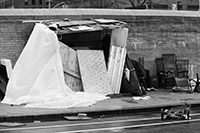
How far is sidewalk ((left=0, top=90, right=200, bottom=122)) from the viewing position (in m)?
10.7

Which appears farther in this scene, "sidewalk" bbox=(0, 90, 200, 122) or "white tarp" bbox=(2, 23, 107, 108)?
"white tarp" bbox=(2, 23, 107, 108)

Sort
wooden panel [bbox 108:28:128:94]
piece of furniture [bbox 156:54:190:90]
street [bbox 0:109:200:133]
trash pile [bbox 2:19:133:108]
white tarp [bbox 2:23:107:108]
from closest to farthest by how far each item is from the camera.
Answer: street [bbox 0:109:200:133]
white tarp [bbox 2:23:107:108]
trash pile [bbox 2:19:133:108]
wooden panel [bbox 108:28:128:94]
piece of furniture [bbox 156:54:190:90]

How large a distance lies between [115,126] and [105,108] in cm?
211

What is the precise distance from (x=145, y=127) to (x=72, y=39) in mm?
6802

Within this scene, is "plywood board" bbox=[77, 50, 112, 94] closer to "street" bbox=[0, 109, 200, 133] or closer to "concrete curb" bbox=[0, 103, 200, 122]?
"concrete curb" bbox=[0, 103, 200, 122]

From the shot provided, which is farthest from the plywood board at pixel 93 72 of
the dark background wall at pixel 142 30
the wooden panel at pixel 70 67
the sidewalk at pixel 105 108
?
the dark background wall at pixel 142 30

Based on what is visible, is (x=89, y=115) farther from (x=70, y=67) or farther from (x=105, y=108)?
(x=70, y=67)

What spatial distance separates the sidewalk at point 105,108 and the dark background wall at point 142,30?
9.71ft

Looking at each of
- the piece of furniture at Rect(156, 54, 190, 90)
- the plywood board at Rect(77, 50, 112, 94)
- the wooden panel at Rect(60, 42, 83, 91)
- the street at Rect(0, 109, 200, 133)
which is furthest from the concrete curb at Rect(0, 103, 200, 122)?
the piece of furniture at Rect(156, 54, 190, 90)

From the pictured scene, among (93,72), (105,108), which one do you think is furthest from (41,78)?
(105,108)

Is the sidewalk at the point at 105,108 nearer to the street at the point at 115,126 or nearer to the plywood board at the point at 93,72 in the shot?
the street at the point at 115,126

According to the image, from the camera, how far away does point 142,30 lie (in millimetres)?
17188

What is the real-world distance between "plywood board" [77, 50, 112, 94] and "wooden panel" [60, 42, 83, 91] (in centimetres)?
20

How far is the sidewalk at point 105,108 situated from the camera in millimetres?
10695
